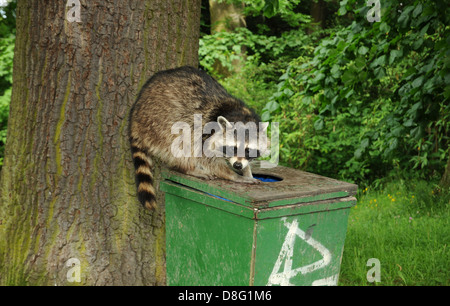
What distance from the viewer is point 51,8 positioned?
2.40m

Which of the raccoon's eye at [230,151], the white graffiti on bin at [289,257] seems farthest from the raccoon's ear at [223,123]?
the white graffiti on bin at [289,257]

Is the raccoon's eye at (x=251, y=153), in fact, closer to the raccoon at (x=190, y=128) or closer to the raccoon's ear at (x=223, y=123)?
the raccoon at (x=190, y=128)

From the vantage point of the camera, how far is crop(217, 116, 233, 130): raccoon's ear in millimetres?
2449

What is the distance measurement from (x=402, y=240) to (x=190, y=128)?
224 cm

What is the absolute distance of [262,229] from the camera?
1.92 metres

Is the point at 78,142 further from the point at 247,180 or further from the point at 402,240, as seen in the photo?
the point at 402,240

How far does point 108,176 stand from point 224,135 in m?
0.65

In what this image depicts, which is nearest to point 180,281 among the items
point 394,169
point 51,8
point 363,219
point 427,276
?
point 51,8

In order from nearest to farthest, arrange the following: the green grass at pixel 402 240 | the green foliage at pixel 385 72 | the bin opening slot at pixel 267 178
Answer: the bin opening slot at pixel 267 178 → the green foliage at pixel 385 72 → the green grass at pixel 402 240

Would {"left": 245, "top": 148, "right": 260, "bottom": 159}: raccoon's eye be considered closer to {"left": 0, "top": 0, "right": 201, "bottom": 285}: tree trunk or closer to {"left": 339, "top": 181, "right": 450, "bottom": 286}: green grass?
{"left": 0, "top": 0, "right": 201, "bottom": 285}: tree trunk

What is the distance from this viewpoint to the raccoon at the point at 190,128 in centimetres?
244

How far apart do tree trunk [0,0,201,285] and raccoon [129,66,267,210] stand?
0.09m

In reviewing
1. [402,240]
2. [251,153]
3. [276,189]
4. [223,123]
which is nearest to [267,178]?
[251,153]

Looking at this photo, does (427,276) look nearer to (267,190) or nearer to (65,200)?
(267,190)
